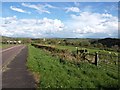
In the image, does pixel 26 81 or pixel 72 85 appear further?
pixel 26 81

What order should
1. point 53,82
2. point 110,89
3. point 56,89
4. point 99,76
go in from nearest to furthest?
point 56,89
point 110,89
point 53,82
point 99,76

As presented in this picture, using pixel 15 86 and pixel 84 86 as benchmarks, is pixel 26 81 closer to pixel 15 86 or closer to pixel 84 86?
pixel 15 86

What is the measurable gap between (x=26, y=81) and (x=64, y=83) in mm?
1917

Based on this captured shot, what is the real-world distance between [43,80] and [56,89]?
195 cm

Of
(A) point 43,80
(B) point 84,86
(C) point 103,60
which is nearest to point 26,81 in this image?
(A) point 43,80

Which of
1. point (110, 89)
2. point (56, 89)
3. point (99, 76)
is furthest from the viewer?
point (99, 76)

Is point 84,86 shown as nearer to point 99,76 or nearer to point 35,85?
point 35,85

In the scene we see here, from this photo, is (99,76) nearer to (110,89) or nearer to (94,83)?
(94,83)

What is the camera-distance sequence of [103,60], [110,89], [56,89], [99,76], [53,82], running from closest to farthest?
[56,89], [110,89], [53,82], [99,76], [103,60]

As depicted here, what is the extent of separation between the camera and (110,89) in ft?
35.2

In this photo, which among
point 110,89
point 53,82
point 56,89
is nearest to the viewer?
point 56,89

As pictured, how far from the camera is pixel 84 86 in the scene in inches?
426

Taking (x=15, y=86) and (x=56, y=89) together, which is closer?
(x=56, y=89)

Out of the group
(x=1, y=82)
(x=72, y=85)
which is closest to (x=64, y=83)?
(x=72, y=85)
